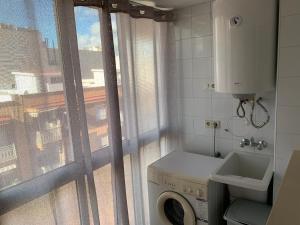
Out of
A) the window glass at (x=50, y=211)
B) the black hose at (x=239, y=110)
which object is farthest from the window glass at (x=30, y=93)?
the black hose at (x=239, y=110)

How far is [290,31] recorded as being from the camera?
1.40 metres

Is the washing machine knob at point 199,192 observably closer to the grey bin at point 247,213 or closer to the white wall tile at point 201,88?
the grey bin at point 247,213

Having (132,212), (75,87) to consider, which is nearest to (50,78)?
(75,87)

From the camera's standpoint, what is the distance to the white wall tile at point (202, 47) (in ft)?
6.84

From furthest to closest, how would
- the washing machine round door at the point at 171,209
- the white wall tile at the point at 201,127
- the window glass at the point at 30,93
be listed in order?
the white wall tile at the point at 201,127 → the washing machine round door at the point at 171,209 → the window glass at the point at 30,93

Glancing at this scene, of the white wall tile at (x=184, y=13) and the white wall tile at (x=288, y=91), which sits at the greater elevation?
the white wall tile at (x=184, y=13)

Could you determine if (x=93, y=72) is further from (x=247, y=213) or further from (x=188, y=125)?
(x=247, y=213)

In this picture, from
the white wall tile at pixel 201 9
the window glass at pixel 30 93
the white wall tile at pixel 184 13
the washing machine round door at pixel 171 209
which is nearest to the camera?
the window glass at pixel 30 93

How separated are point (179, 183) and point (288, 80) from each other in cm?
104

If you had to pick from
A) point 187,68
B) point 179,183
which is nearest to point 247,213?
point 179,183

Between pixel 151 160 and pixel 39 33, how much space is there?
145 centimetres

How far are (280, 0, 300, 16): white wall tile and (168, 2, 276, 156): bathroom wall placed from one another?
70 cm

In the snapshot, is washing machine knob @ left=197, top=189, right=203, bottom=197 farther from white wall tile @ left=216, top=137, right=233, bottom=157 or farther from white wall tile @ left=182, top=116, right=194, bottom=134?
white wall tile @ left=182, top=116, right=194, bottom=134

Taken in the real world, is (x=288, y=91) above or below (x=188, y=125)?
above
